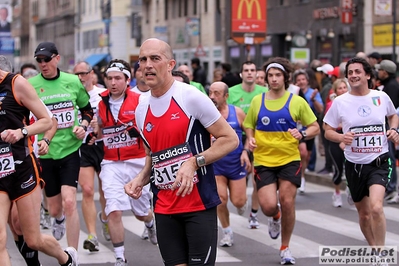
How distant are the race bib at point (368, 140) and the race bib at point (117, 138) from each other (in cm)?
228

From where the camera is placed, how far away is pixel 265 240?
1043 centimetres

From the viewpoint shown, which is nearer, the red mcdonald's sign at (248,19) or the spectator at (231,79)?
the spectator at (231,79)

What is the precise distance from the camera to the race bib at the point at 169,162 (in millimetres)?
5793

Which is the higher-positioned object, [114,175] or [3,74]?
[3,74]

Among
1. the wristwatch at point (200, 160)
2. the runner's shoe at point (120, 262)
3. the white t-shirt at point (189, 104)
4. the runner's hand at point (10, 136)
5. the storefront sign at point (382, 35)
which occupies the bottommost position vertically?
the runner's shoe at point (120, 262)

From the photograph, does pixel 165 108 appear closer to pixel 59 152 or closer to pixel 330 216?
pixel 59 152

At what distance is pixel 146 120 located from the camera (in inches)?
233

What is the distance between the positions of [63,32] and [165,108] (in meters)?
84.2

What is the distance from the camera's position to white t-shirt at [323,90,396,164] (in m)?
8.59

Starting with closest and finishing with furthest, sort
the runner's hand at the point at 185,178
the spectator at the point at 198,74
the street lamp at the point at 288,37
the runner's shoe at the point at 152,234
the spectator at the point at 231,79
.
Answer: the runner's hand at the point at 185,178 → the runner's shoe at the point at 152,234 → the spectator at the point at 231,79 → the spectator at the point at 198,74 → the street lamp at the point at 288,37

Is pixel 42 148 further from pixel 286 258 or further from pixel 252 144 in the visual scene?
pixel 286 258

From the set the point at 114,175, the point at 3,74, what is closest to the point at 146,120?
the point at 3,74

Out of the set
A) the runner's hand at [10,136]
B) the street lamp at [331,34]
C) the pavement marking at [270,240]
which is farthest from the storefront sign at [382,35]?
the runner's hand at [10,136]

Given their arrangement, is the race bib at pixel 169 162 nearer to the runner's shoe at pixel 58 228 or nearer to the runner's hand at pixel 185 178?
the runner's hand at pixel 185 178
